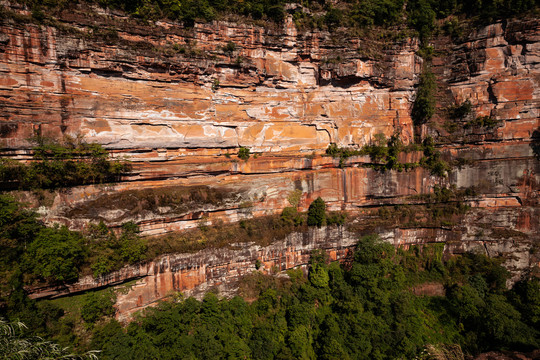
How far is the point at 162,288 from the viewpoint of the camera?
11.4 m

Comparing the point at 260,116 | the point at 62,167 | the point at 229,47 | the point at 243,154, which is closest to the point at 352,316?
the point at 243,154

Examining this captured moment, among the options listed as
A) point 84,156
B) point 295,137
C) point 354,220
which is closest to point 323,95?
point 295,137

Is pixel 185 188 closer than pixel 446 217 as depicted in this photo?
Yes

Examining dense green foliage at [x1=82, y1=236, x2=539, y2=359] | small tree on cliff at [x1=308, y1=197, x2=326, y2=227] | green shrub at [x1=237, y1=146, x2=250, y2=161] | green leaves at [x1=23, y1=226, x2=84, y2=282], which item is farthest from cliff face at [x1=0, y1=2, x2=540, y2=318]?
dense green foliage at [x1=82, y1=236, x2=539, y2=359]

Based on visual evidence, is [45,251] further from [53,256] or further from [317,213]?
[317,213]

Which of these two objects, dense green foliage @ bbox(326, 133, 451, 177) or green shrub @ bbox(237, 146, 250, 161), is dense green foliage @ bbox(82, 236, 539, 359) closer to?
dense green foliage @ bbox(326, 133, 451, 177)

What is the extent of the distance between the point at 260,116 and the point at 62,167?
1075cm

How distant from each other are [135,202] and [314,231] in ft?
34.0

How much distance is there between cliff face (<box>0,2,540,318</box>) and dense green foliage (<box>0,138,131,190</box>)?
0.50 meters

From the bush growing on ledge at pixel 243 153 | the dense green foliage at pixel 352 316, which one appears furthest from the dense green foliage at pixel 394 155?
the bush growing on ledge at pixel 243 153

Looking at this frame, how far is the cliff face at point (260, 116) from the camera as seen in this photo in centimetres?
1116

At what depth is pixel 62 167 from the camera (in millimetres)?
10648

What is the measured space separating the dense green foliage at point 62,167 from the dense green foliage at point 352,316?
6.59 metres

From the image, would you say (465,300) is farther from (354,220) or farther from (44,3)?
(44,3)
